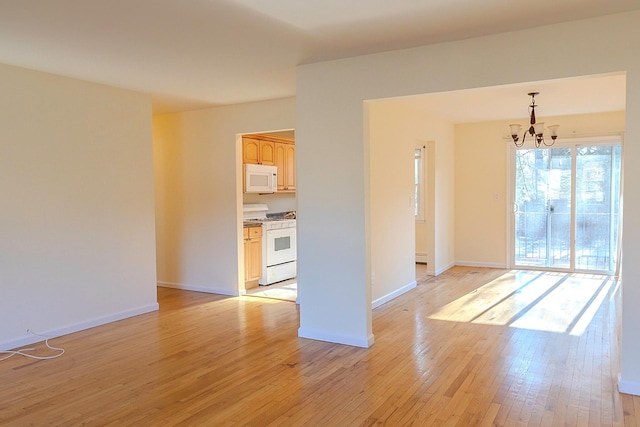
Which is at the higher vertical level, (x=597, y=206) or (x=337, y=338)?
(x=597, y=206)

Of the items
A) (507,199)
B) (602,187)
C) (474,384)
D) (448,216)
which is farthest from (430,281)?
(474,384)

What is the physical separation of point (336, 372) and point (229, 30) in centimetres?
250

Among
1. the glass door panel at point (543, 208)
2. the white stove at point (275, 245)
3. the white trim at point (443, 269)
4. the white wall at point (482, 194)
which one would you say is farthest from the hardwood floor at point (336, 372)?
the white wall at point (482, 194)

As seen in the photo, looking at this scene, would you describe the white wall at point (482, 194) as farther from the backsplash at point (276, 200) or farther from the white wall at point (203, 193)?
the white wall at point (203, 193)

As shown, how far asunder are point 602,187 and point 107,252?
666 centimetres

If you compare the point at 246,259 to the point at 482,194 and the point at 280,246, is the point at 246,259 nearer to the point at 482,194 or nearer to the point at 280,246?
the point at 280,246

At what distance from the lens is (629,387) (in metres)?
3.01

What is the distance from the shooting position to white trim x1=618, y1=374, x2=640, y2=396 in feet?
9.80

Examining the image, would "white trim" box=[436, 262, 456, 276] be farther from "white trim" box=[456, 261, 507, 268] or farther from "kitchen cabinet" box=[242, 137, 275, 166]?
"kitchen cabinet" box=[242, 137, 275, 166]

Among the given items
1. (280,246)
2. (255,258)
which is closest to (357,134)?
(255,258)

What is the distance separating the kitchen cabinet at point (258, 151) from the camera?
21.3 feet

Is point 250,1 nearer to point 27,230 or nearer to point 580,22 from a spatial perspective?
point 580,22

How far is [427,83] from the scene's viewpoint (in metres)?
3.57

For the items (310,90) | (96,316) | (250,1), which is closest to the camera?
(250,1)
